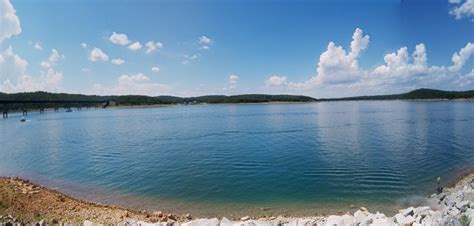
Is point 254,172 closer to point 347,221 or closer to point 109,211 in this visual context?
point 109,211

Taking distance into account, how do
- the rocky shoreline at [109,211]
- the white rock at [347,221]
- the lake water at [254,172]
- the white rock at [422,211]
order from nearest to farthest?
the white rock at [347,221]
the white rock at [422,211]
the rocky shoreline at [109,211]
the lake water at [254,172]

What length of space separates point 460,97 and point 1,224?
206762mm

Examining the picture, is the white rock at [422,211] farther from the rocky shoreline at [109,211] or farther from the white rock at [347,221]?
the white rock at [347,221]

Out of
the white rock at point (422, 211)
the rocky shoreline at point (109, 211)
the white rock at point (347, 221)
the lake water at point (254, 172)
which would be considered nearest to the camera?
the white rock at point (347, 221)

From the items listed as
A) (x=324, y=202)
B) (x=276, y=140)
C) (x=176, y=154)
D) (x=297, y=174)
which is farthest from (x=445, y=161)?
Answer: (x=176, y=154)

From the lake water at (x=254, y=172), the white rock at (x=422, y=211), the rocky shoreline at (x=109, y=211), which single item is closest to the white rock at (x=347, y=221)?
the rocky shoreline at (x=109, y=211)

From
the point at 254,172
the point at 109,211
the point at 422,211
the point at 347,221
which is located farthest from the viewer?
the point at 254,172

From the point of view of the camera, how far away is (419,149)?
2169 centimetres

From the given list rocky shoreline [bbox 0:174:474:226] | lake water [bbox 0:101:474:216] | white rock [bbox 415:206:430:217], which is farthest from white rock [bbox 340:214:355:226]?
lake water [bbox 0:101:474:216]

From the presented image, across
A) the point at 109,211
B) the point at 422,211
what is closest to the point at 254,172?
the point at 109,211

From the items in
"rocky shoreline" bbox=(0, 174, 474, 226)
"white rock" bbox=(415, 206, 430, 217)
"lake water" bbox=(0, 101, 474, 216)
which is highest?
"white rock" bbox=(415, 206, 430, 217)

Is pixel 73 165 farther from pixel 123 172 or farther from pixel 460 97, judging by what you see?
pixel 460 97

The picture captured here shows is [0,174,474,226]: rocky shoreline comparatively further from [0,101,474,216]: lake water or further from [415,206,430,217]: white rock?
[0,101,474,216]: lake water

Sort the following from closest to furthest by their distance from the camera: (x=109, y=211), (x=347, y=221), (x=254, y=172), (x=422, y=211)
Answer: (x=347, y=221) < (x=422, y=211) < (x=109, y=211) < (x=254, y=172)
